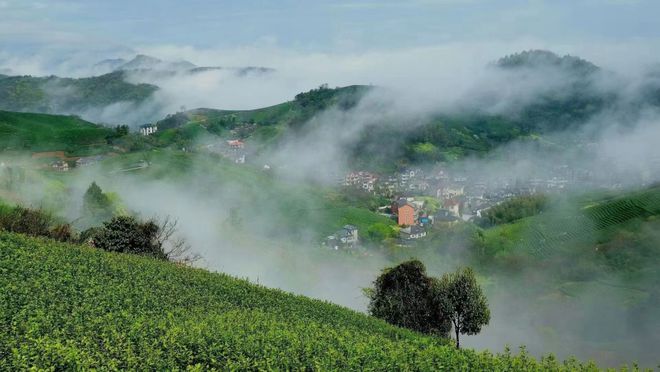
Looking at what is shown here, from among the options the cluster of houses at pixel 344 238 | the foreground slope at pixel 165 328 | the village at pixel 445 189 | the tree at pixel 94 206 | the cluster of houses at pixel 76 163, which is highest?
the foreground slope at pixel 165 328

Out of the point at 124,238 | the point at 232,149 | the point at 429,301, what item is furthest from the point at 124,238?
the point at 232,149

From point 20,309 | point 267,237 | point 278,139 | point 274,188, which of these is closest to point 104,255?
point 20,309

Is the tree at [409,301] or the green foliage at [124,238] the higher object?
the green foliage at [124,238]

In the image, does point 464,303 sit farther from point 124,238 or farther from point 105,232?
point 105,232

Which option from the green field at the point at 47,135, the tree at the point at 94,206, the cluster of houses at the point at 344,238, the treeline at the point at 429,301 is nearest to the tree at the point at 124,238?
the treeline at the point at 429,301

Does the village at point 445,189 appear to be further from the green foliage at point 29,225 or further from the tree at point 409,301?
the tree at point 409,301
